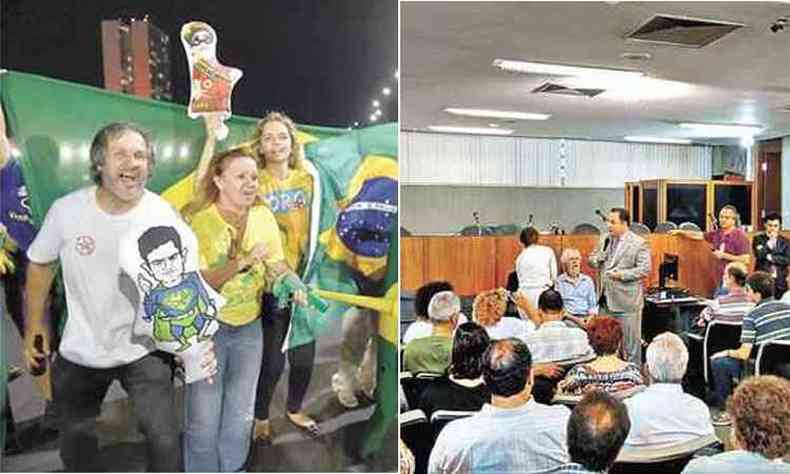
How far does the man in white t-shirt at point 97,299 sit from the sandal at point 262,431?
260 mm

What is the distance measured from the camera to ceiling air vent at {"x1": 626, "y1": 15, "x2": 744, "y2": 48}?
2.43m

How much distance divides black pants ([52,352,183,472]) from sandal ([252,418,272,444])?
23cm

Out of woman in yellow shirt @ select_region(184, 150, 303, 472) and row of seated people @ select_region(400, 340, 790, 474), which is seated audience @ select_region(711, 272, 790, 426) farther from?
woman in yellow shirt @ select_region(184, 150, 303, 472)

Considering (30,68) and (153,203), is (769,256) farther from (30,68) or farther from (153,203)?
(30,68)

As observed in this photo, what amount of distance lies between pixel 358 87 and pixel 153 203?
684 mm

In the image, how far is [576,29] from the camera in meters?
2.56

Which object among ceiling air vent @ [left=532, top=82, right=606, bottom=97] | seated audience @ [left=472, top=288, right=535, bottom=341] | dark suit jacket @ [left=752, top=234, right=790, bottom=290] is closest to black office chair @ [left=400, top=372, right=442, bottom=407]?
seated audience @ [left=472, top=288, right=535, bottom=341]

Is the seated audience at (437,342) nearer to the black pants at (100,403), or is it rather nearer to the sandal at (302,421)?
the sandal at (302,421)

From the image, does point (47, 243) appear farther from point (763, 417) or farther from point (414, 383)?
point (763, 417)

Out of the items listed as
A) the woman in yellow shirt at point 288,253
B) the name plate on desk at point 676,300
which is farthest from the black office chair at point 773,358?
the woman in yellow shirt at point 288,253

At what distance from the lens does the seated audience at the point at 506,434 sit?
2160 millimetres

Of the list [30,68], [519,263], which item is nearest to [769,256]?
[519,263]

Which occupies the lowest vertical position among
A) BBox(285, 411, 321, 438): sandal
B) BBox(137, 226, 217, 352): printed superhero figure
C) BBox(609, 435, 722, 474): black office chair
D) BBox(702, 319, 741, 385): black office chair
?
BBox(609, 435, 722, 474): black office chair

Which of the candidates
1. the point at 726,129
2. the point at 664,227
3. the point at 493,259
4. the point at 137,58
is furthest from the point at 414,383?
the point at 726,129
